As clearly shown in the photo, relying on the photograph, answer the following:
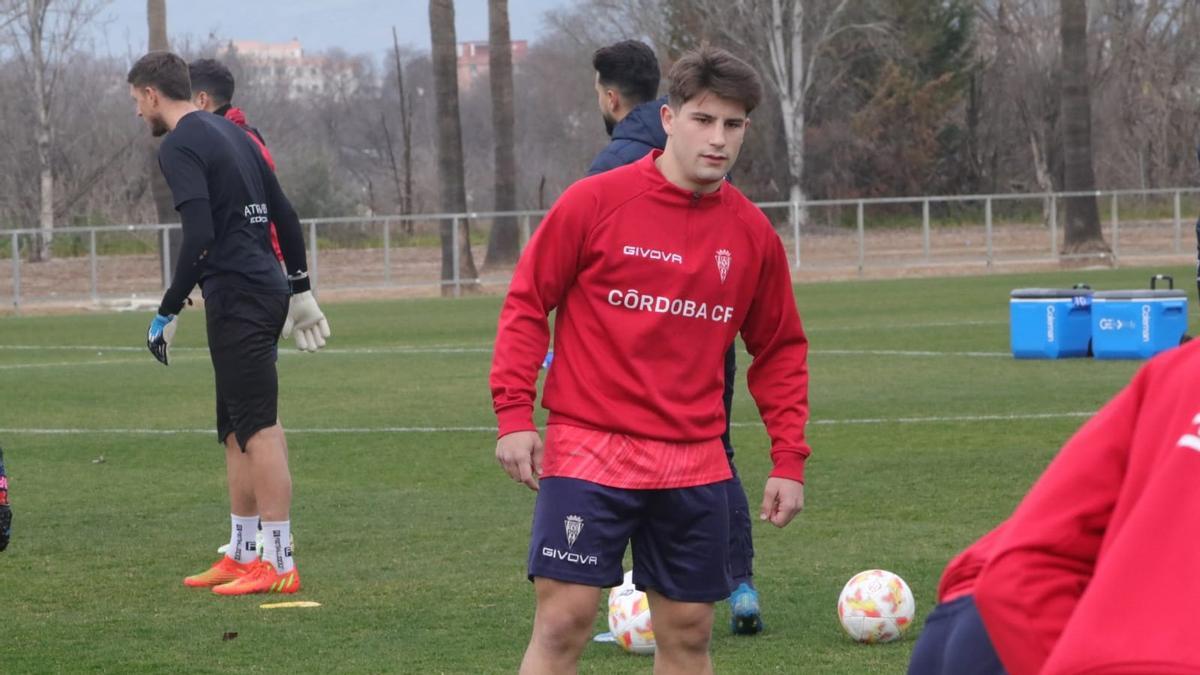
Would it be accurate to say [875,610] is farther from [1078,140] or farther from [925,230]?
[1078,140]

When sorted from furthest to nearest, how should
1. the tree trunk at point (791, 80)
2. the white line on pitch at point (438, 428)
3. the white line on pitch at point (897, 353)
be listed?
the tree trunk at point (791, 80) → the white line on pitch at point (897, 353) → the white line on pitch at point (438, 428)

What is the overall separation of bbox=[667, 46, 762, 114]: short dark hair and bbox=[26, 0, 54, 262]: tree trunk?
161ft

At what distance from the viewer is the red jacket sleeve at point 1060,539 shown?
2205mm

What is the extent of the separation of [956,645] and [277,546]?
5.28 m

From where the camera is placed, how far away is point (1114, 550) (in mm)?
2098

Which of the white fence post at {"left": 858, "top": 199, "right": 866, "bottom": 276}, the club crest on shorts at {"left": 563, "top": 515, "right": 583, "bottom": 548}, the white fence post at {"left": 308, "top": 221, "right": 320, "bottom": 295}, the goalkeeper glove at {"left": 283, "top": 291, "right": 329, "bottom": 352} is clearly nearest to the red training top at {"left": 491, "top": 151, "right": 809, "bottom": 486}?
the club crest on shorts at {"left": 563, "top": 515, "right": 583, "bottom": 548}

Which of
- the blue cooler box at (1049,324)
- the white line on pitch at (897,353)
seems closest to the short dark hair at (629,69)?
the blue cooler box at (1049,324)

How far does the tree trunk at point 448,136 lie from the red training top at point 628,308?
29832 millimetres

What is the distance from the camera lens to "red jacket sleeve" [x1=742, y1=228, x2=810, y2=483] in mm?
4832

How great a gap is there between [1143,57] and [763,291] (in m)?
60.1

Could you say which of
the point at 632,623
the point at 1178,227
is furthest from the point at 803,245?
the point at 632,623

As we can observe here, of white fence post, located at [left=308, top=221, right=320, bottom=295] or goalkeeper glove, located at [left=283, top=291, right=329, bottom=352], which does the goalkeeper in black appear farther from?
white fence post, located at [left=308, top=221, right=320, bottom=295]

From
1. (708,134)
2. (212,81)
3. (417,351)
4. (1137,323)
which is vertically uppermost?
(212,81)

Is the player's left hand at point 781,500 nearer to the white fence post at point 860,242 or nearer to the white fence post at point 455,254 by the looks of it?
the white fence post at point 455,254
